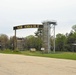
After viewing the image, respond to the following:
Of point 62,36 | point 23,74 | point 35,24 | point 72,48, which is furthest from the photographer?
point 62,36

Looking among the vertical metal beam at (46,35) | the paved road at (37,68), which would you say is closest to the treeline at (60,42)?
the vertical metal beam at (46,35)

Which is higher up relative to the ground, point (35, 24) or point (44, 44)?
point (35, 24)

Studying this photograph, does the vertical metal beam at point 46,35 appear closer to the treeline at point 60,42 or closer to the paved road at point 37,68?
the treeline at point 60,42

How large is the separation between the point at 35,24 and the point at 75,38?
4395 cm

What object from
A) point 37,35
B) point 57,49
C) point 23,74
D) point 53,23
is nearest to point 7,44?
point 37,35

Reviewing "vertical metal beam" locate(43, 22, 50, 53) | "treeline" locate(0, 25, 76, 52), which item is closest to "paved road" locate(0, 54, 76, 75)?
"vertical metal beam" locate(43, 22, 50, 53)

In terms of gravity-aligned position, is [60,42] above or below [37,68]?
above

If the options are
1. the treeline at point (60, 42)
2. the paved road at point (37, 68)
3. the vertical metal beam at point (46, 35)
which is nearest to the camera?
the paved road at point (37, 68)

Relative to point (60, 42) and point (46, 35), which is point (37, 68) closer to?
point (46, 35)

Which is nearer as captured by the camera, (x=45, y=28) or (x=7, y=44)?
(x=45, y=28)

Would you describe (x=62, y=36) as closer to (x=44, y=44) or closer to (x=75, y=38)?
(x=75, y=38)

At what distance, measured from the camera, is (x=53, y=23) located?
317 ft

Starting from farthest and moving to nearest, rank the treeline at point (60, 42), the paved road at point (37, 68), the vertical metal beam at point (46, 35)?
the treeline at point (60, 42)
the vertical metal beam at point (46, 35)
the paved road at point (37, 68)

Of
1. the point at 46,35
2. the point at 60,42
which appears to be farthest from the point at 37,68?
the point at 60,42
